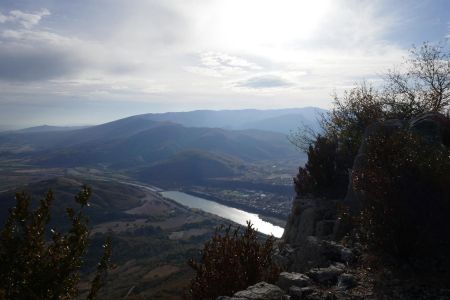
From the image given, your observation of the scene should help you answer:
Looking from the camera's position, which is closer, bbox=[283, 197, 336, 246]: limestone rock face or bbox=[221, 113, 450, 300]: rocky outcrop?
bbox=[221, 113, 450, 300]: rocky outcrop

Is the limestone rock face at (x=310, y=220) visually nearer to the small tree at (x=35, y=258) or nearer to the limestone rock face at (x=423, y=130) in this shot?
the limestone rock face at (x=423, y=130)

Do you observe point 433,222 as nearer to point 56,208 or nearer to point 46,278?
point 46,278

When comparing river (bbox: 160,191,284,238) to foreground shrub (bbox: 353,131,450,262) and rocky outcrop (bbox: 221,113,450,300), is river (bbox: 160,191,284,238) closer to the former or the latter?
rocky outcrop (bbox: 221,113,450,300)

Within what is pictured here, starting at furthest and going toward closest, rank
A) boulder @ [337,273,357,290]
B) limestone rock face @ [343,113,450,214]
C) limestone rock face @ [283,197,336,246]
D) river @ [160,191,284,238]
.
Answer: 1. river @ [160,191,284,238]
2. limestone rock face @ [283,197,336,246]
3. limestone rock face @ [343,113,450,214]
4. boulder @ [337,273,357,290]

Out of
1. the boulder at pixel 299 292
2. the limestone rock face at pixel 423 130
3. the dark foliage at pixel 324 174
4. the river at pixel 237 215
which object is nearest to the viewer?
the boulder at pixel 299 292

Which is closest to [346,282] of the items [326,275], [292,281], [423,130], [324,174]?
[326,275]

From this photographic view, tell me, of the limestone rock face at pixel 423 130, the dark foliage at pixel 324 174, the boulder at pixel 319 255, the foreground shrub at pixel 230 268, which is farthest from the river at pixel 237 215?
the foreground shrub at pixel 230 268

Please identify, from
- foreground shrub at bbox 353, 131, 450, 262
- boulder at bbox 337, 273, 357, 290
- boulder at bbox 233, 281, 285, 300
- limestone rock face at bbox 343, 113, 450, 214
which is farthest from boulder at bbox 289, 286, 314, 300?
limestone rock face at bbox 343, 113, 450, 214
